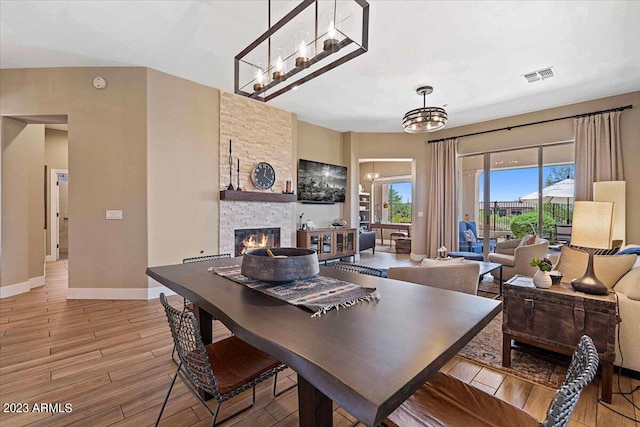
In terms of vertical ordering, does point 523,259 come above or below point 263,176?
below

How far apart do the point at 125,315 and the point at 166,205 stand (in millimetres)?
1512

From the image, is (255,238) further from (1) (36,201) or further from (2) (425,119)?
(1) (36,201)

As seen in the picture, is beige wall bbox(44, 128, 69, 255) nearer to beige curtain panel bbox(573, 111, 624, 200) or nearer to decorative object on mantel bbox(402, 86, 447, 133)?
decorative object on mantel bbox(402, 86, 447, 133)

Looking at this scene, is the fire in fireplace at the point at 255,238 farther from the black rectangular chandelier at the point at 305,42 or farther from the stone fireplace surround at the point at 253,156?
the black rectangular chandelier at the point at 305,42

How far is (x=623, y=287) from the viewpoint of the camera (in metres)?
2.16

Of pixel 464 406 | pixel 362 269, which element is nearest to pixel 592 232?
pixel 362 269

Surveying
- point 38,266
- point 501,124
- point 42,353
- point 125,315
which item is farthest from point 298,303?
point 501,124

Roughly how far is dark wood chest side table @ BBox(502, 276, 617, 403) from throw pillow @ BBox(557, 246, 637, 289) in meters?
0.29

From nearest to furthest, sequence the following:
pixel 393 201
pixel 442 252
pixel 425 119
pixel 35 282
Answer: pixel 425 119, pixel 35 282, pixel 442 252, pixel 393 201

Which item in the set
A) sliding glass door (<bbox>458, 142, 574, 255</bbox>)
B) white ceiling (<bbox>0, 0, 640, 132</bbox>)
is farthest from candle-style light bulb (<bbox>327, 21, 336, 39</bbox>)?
sliding glass door (<bbox>458, 142, 574, 255</bbox>)

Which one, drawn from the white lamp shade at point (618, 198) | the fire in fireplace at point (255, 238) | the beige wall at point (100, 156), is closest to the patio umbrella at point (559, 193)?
the white lamp shade at point (618, 198)

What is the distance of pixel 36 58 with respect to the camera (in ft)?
11.9

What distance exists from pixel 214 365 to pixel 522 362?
239cm

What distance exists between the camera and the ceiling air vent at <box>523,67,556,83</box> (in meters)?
3.87
